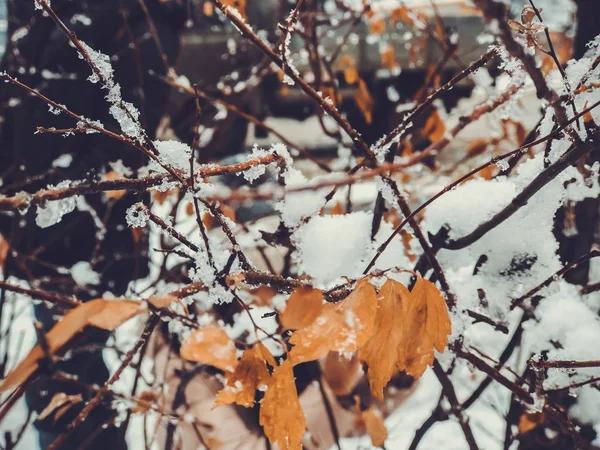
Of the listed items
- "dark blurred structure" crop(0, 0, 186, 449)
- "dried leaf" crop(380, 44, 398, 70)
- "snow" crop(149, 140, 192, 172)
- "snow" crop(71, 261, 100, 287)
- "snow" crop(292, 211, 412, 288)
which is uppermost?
"dried leaf" crop(380, 44, 398, 70)

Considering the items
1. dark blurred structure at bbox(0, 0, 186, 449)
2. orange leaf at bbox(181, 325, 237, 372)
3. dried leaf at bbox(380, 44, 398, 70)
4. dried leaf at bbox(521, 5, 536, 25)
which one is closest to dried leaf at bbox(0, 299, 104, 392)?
orange leaf at bbox(181, 325, 237, 372)

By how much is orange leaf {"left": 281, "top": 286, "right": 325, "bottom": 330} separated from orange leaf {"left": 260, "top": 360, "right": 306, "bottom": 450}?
0.20ft

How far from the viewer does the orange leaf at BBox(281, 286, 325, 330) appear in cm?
58

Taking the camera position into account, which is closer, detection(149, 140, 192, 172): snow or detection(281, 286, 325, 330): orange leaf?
detection(281, 286, 325, 330): orange leaf

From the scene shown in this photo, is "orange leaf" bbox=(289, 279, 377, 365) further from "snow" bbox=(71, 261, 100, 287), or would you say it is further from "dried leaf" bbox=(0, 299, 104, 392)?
"snow" bbox=(71, 261, 100, 287)

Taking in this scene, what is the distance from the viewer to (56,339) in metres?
0.50

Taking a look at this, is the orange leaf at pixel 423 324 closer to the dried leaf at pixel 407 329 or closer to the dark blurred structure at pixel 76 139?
the dried leaf at pixel 407 329

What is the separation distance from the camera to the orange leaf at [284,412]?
596mm

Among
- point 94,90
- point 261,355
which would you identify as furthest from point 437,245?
point 94,90

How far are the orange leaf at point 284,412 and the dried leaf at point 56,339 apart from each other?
0.26m

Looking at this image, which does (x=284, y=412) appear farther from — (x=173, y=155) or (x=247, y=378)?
(x=173, y=155)

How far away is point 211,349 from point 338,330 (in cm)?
17

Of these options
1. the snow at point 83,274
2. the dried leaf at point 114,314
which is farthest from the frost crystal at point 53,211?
the snow at point 83,274

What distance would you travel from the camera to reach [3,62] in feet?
5.97
